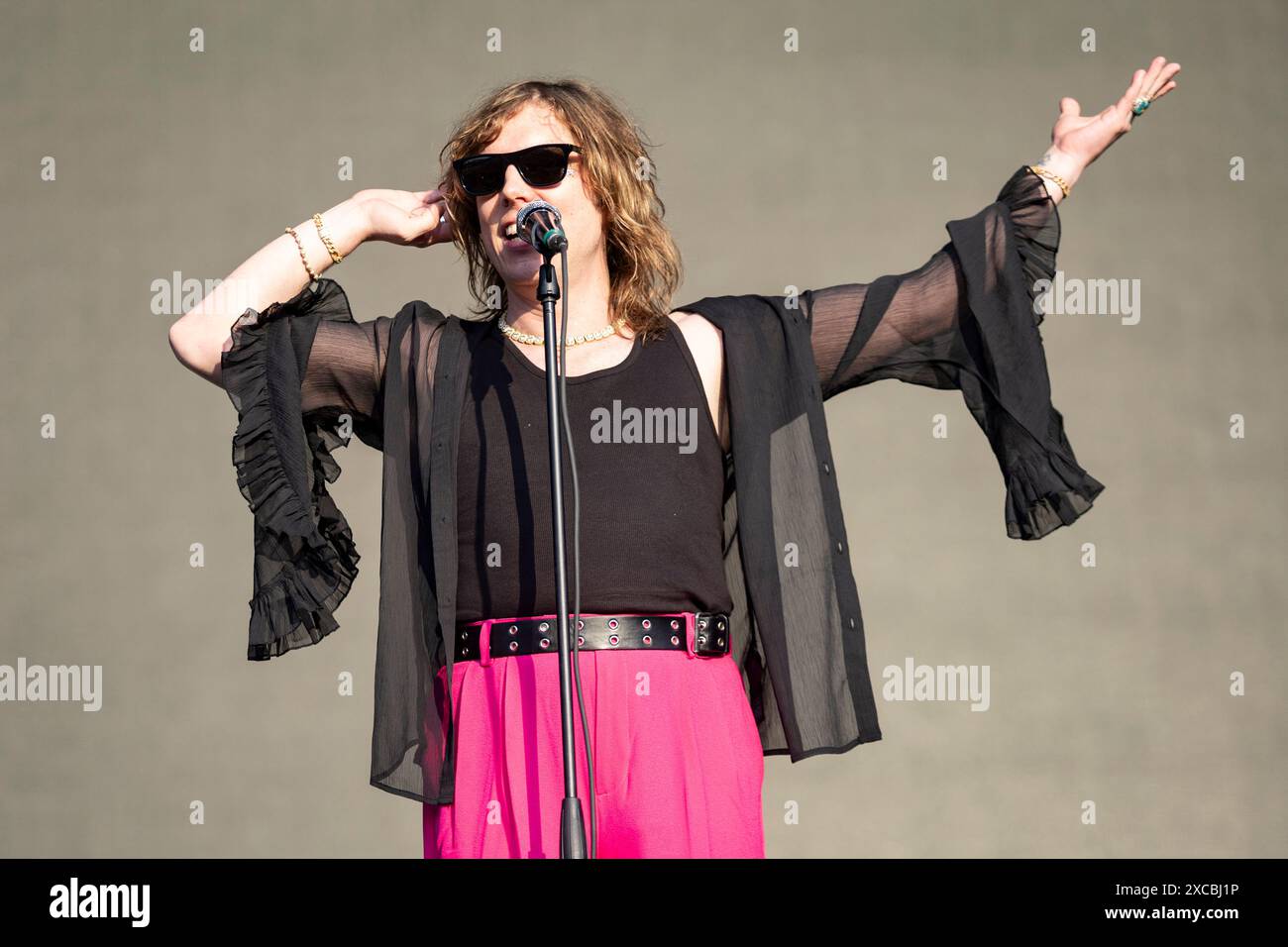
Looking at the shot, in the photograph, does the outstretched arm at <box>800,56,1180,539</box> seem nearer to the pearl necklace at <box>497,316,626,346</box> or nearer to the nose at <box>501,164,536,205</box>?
the pearl necklace at <box>497,316,626,346</box>

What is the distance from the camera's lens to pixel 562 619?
6.13 ft

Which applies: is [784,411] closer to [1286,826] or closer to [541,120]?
[541,120]

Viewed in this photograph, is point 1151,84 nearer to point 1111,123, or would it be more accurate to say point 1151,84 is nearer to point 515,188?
point 1111,123

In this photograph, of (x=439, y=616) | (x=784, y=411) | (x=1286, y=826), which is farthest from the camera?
(x=1286, y=826)

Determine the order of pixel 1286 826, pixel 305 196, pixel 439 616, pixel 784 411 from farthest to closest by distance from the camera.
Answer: pixel 305 196 → pixel 1286 826 → pixel 784 411 → pixel 439 616

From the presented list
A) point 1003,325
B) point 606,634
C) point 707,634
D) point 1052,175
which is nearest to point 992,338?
point 1003,325

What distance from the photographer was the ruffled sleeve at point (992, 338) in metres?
2.29

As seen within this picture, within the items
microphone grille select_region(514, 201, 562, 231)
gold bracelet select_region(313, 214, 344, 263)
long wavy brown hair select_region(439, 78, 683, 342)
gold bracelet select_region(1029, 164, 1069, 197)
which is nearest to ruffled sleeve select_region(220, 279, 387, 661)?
gold bracelet select_region(313, 214, 344, 263)

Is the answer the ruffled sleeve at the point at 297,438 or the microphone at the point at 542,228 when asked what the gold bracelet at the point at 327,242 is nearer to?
the ruffled sleeve at the point at 297,438

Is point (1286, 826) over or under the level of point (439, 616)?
under

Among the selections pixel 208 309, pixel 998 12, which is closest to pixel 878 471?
pixel 998 12

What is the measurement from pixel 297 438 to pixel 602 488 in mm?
451

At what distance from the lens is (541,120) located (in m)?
2.39

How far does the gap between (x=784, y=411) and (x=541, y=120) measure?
1.81ft
